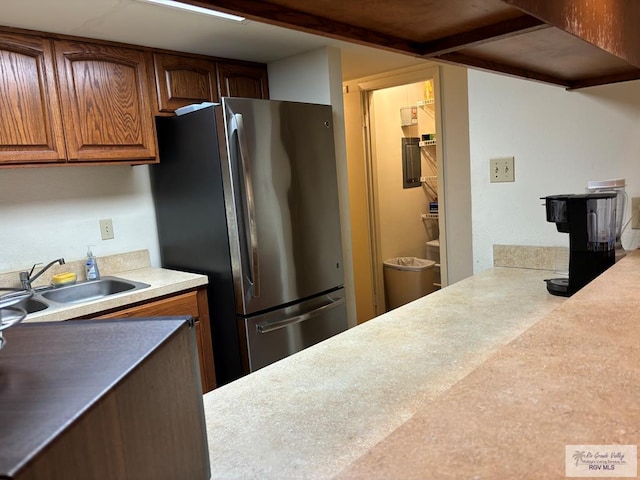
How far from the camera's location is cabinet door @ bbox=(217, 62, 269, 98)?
2.81m

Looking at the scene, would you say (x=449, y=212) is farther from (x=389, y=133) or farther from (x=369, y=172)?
(x=389, y=133)

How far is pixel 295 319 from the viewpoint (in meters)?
2.51

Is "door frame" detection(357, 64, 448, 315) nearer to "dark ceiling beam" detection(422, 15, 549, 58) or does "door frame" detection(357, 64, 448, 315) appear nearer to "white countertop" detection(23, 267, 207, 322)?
"white countertop" detection(23, 267, 207, 322)

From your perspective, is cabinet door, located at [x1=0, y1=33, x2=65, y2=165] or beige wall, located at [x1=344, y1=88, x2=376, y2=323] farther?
beige wall, located at [x1=344, y1=88, x2=376, y2=323]

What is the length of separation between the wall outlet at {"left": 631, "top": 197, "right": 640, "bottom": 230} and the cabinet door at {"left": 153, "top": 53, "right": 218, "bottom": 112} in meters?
2.15

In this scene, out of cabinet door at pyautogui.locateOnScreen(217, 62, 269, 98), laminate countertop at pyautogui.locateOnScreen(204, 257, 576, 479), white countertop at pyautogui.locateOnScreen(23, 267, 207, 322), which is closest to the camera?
laminate countertop at pyautogui.locateOnScreen(204, 257, 576, 479)

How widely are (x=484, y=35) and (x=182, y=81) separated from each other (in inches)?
79.0

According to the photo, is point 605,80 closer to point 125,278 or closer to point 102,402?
point 102,402

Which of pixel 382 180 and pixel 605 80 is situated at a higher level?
pixel 605 80

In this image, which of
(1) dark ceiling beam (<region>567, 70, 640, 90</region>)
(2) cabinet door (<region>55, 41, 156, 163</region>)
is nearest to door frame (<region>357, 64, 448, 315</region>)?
(1) dark ceiling beam (<region>567, 70, 640, 90</region>)

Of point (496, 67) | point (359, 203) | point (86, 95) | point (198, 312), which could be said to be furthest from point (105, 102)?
point (359, 203)

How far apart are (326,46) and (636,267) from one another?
2056mm

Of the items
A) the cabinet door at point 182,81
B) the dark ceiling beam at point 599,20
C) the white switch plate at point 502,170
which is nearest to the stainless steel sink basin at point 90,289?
the cabinet door at point 182,81

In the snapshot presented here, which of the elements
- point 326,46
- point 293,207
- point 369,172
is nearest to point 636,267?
point 293,207
